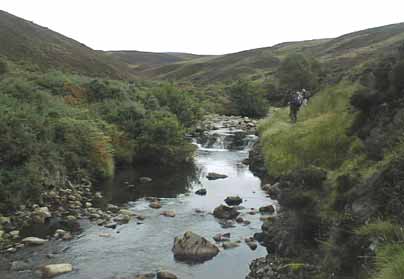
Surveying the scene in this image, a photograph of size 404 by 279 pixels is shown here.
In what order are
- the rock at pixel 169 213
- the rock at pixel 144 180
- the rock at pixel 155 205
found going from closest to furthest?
the rock at pixel 169 213 → the rock at pixel 155 205 → the rock at pixel 144 180

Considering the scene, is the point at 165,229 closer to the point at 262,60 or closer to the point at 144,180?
the point at 144,180

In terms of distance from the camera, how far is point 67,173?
27500mm

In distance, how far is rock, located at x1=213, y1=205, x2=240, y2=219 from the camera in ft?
73.7

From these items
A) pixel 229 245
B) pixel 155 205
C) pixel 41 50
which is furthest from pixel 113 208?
pixel 41 50

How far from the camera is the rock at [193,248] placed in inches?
680

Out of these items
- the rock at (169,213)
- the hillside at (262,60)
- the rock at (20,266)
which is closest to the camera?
the rock at (20,266)

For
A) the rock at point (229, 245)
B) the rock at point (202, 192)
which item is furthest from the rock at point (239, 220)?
the rock at point (202, 192)

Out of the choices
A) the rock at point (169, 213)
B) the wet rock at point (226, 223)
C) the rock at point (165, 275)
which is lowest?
the wet rock at point (226, 223)

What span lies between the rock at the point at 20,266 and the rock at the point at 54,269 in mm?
661

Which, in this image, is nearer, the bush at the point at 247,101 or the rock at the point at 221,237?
the rock at the point at 221,237

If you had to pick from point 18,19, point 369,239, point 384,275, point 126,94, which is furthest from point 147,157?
point 18,19

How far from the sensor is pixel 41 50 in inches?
3359

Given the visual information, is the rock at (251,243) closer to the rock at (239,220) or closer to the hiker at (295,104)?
the rock at (239,220)

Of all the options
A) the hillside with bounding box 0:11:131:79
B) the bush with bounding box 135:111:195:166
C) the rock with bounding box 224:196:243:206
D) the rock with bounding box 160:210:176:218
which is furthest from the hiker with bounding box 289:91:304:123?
the hillside with bounding box 0:11:131:79
